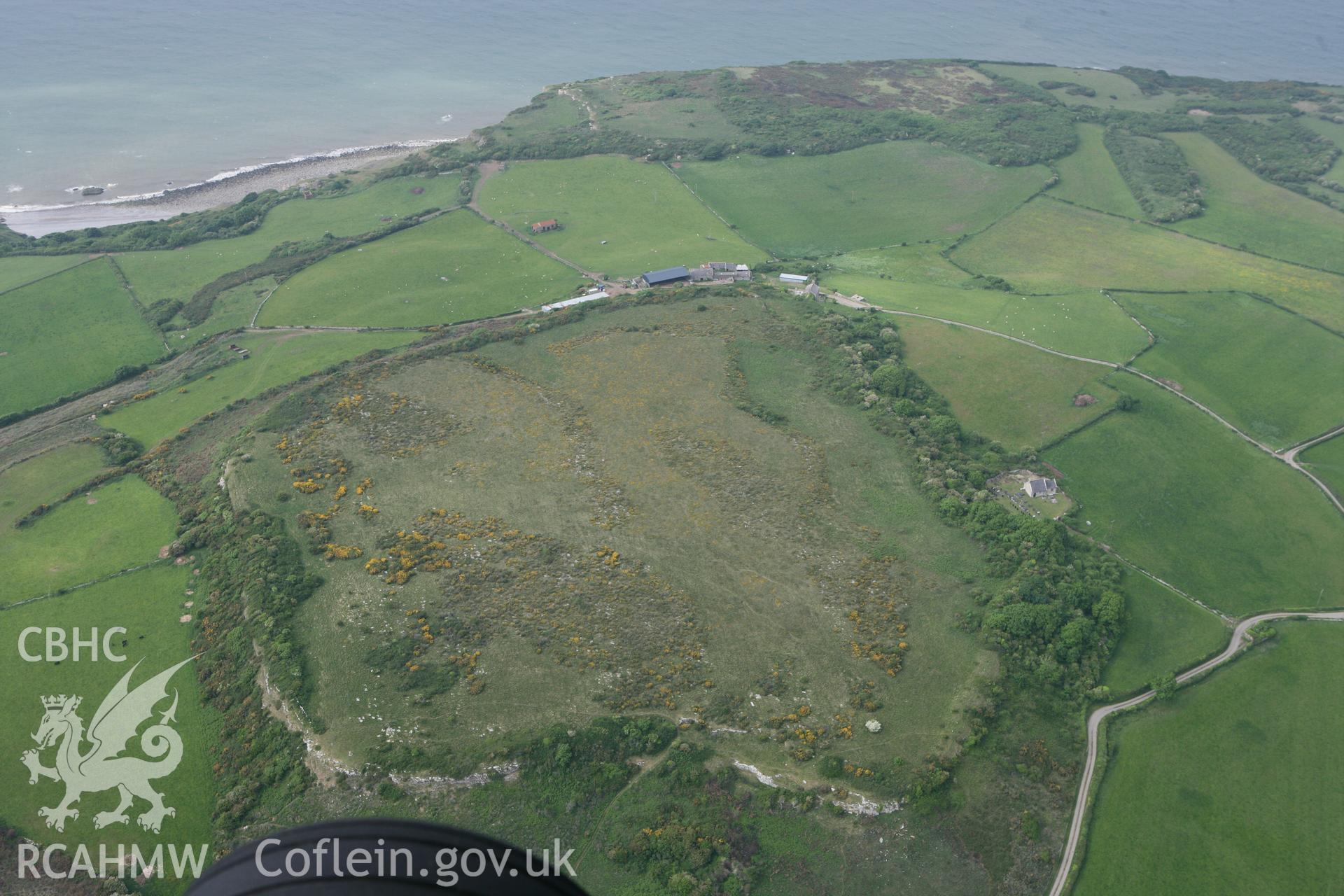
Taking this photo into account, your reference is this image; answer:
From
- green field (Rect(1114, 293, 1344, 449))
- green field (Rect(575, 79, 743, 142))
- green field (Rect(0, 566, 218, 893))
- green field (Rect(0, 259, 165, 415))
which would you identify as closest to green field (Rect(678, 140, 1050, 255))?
green field (Rect(575, 79, 743, 142))

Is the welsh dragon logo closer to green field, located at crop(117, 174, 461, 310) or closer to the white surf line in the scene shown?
the white surf line

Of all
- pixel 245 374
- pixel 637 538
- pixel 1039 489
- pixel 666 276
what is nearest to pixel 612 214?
pixel 666 276

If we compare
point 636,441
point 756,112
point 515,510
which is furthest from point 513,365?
point 756,112

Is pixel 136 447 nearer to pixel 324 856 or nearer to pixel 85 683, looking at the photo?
pixel 85 683

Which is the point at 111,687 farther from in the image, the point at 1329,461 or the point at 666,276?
the point at 1329,461

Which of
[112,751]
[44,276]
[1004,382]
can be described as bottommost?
[112,751]

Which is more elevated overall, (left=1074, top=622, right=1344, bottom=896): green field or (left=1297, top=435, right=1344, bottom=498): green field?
(left=1297, top=435, right=1344, bottom=498): green field

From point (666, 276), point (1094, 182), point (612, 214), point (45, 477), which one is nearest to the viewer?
point (45, 477)

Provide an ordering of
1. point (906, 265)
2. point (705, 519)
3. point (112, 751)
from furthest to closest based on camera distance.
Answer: point (906, 265), point (705, 519), point (112, 751)
